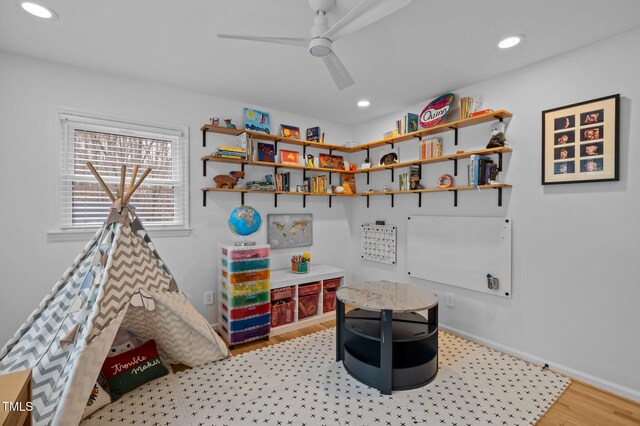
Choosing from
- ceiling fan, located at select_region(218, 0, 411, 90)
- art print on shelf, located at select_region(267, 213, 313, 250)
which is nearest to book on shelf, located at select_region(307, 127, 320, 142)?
art print on shelf, located at select_region(267, 213, 313, 250)

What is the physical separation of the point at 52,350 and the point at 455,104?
3769mm

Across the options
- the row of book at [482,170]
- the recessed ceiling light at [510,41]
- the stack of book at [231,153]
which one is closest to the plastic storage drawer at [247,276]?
the stack of book at [231,153]

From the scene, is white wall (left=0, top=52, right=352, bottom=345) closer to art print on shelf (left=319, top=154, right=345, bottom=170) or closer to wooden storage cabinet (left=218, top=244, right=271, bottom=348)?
wooden storage cabinet (left=218, top=244, right=271, bottom=348)

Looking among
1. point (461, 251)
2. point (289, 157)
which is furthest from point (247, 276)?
point (461, 251)

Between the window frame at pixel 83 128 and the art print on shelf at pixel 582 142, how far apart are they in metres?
3.36

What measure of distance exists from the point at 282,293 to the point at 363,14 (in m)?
2.70

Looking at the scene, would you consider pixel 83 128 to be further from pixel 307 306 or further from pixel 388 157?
pixel 388 157

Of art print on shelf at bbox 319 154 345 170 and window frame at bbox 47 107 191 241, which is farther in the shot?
art print on shelf at bbox 319 154 345 170

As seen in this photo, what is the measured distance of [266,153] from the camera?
12.0 feet

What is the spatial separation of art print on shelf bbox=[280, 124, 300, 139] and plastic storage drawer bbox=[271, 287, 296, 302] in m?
1.80

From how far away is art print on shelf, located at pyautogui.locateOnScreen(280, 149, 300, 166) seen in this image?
3812 millimetres

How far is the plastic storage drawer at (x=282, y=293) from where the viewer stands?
11.0 feet

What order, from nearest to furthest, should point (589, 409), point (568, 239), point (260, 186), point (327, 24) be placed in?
point (327, 24)
point (589, 409)
point (568, 239)
point (260, 186)

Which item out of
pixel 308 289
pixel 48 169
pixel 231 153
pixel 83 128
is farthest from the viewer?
pixel 308 289
